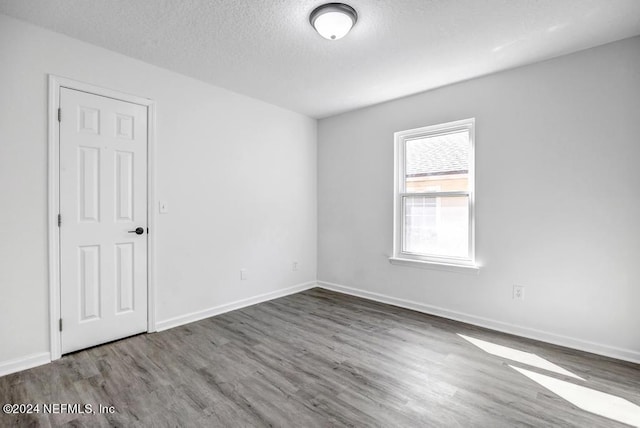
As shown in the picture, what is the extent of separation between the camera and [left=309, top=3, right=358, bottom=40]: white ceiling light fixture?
2041 mm

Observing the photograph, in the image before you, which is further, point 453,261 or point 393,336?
point 453,261

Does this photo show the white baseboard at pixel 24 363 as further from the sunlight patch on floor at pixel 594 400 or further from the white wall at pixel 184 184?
the sunlight patch on floor at pixel 594 400

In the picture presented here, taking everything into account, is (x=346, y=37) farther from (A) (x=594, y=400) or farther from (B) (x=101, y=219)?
(A) (x=594, y=400)

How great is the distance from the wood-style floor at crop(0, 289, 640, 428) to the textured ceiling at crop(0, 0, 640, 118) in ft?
8.47

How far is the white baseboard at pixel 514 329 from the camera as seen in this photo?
8.04 feet

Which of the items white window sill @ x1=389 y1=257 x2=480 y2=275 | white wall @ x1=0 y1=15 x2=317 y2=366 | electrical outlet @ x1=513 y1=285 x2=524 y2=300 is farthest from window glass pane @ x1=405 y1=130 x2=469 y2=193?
white wall @ x1=0 y1=15 x2=317 y2=366

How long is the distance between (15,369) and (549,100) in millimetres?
4842

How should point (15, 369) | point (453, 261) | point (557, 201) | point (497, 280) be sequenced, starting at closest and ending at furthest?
point (15, 369) < point (557, 201) < point (497, 280) < point (453, 261)

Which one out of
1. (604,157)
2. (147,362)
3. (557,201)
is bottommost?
(147,362)

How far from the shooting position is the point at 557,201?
8.88ft

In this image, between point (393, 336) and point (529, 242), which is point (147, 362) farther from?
point (529, 242)

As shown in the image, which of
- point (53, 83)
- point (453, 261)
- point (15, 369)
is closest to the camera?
point (15, 369)

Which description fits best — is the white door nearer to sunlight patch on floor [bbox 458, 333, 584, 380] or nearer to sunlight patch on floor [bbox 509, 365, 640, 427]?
sunlight patch on floor [bbox 458, 333, 584, 380]

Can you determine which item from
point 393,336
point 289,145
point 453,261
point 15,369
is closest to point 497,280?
point 453,261
